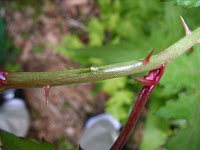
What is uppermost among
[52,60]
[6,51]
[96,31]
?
[96,31]

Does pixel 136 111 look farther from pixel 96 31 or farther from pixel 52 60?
pixel 52 60

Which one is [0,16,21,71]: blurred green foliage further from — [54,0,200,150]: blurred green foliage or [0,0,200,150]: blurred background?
[54,0,200,150]: blurred green foliage

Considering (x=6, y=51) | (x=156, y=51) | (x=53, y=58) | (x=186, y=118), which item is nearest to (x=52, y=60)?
(x=53, y=58)

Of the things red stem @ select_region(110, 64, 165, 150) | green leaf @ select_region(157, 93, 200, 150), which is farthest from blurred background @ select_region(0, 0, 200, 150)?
red stem @ select_region(110, 64, 165, 150)

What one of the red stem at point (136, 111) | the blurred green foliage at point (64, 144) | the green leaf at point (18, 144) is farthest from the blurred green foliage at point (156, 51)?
the blurred green foliage at point (64, 144)

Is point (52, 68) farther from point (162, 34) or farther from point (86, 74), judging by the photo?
point (86, 74)

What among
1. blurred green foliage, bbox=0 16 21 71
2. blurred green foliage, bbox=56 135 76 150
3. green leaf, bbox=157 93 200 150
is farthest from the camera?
blurred green foliage, bbox=0 16 21 71

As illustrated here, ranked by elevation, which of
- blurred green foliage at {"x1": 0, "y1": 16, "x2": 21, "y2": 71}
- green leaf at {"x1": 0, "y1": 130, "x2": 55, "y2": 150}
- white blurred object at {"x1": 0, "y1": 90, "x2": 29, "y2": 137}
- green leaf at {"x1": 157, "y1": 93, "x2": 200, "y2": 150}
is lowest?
white blurred object at {"x1": 0, "y1": 90, "x2": 29, "y2": 137}

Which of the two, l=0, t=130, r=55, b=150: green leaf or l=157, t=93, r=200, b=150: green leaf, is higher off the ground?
l=0, t=130, r=55, b=150: green leaf
